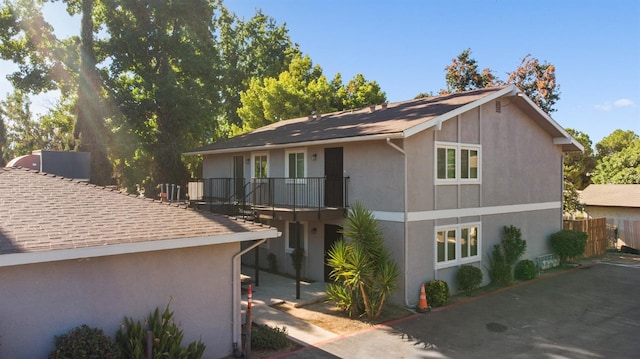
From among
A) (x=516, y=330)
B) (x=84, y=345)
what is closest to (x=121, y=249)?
(x=84, y=345)

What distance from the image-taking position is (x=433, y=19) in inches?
776

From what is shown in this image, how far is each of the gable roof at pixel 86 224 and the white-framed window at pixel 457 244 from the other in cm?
747

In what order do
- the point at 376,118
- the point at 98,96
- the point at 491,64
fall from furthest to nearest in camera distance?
the point at 491,64 → the point at 98,96 → the point at 376,118

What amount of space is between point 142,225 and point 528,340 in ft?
31.7

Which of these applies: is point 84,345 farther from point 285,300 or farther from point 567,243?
point 567,243

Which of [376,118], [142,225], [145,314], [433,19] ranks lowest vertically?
[145,314]

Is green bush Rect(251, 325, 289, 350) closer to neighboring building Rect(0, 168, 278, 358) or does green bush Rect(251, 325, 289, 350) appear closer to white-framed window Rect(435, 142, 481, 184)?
neighboring building Rect(0, 168, 278, 358)

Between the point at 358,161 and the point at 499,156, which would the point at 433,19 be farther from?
the point at 358,161

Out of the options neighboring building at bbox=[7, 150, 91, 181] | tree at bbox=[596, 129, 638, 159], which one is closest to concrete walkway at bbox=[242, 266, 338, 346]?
neighboring building at bbox=[7, 150, 91, 181]

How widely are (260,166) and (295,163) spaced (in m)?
2.57

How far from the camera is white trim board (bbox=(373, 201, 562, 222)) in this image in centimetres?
1355

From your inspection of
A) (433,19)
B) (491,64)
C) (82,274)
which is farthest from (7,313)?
(491,64)

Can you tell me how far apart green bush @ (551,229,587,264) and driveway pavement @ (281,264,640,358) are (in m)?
3.78

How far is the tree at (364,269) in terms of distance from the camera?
479 inches
